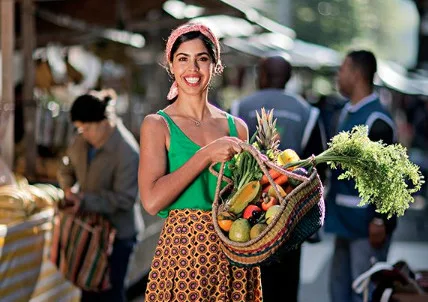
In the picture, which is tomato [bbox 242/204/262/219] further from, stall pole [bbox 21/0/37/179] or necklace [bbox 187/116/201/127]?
stall pole [bbox 21/0/37/179]

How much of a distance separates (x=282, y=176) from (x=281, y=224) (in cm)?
30

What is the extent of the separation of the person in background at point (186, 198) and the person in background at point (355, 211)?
2.51 meters

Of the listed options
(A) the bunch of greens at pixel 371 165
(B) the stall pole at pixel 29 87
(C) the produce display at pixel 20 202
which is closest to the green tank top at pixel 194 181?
(A) the bunch of greens at pixel 371 165

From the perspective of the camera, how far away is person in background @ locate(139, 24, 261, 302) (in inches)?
154

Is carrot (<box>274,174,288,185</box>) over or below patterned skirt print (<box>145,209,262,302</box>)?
over

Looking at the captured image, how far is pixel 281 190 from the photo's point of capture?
375 centimetres

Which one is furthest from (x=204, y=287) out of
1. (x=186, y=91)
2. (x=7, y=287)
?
(x=7, y=287)

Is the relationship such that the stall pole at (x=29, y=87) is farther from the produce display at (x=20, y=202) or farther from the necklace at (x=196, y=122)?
the necklace at (x=196, y=122)

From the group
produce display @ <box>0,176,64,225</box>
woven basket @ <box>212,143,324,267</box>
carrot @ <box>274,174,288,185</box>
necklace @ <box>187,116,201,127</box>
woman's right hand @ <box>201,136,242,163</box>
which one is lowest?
produce display @ <box>0,176,64,225</box>

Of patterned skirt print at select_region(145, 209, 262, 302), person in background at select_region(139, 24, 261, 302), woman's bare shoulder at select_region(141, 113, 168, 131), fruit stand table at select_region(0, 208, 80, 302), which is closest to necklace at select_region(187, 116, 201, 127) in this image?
person in background at select_region(139, 24, 261, 302)

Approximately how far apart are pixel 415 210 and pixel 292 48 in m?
3.91

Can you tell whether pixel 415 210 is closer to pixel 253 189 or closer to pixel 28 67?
pixel 28 67

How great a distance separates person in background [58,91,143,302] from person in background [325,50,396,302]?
1.35 meters

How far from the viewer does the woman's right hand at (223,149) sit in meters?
3.71
